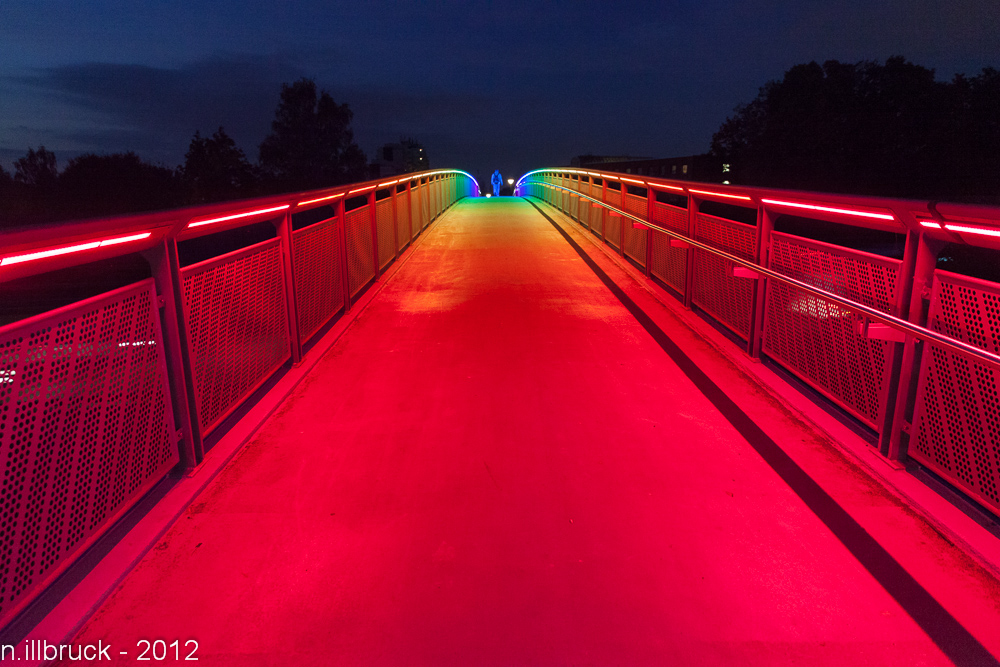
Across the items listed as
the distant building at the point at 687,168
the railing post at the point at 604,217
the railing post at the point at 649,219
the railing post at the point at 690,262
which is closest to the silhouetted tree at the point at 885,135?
the distant building at the point at 687,168

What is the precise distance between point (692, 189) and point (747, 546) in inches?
161

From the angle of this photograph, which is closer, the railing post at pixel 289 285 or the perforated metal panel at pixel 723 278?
the railing post at pixel 289 285

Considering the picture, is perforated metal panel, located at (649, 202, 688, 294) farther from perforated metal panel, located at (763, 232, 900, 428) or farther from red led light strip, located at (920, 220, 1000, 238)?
red led light strip, located at (920, 220, 1000, 238)

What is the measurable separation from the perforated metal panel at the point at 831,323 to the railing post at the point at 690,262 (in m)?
1.73

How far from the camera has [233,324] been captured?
387 centimetres

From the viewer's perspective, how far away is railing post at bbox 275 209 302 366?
4711 millimetres

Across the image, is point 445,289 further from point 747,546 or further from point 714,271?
point 747,546

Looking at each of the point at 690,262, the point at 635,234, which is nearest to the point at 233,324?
the point at 690,262

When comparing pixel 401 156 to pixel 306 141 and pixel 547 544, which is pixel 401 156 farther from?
pixel 547 544

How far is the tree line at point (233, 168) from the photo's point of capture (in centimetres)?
5466

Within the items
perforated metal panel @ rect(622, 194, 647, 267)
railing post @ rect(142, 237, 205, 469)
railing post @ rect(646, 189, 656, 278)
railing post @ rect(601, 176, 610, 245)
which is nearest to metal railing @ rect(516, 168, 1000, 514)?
railing post @ rect(646, 189, 656, 278)

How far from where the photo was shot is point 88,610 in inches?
91.4

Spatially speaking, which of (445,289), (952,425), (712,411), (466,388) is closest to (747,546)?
(952,425)

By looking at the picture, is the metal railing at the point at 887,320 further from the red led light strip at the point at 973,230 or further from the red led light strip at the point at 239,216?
the red led light strip at the point at 239,216
